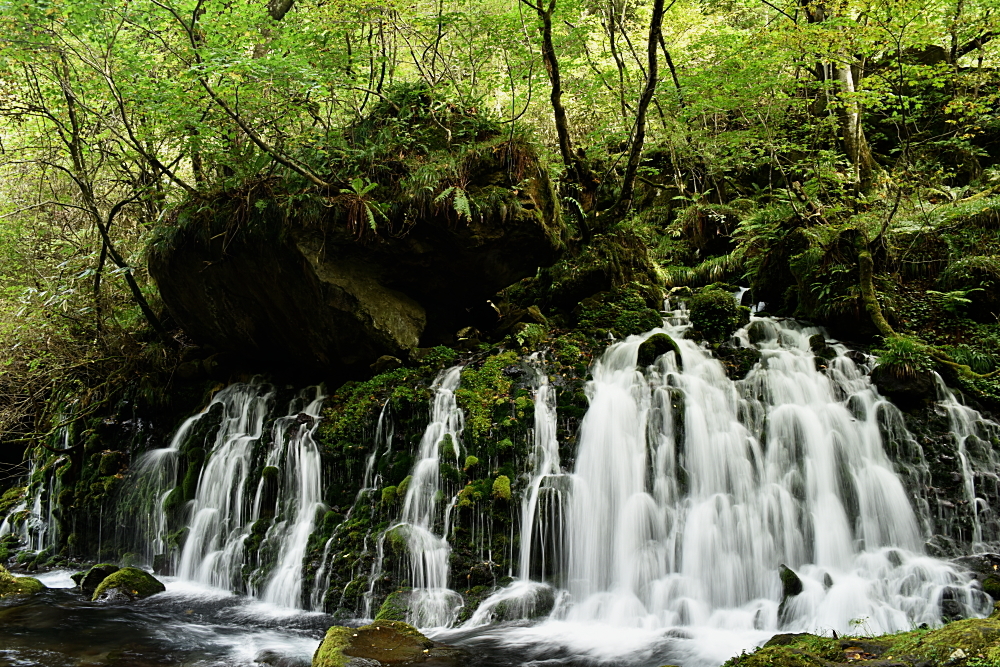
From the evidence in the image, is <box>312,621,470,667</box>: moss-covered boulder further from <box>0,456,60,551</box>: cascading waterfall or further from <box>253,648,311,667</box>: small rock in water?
<box>0,456,60,551</box>: cascading waterfall

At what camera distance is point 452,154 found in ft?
30.1

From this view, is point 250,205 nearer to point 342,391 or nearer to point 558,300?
point 342,391

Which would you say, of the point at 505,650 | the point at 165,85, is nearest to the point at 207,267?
the point at 165,85

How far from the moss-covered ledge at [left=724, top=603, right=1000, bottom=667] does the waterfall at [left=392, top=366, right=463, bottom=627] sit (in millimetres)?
3542

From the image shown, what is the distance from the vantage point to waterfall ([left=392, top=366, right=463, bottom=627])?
258 inches

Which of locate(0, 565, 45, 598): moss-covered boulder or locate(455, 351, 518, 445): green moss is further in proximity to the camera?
locate(455, 351, 518, 445): green moss

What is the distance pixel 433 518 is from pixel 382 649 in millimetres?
2372

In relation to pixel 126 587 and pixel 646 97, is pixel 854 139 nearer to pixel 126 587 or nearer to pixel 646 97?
pixel 646 97

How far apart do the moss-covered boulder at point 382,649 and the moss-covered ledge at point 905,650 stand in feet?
8.18

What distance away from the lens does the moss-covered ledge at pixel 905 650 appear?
3.30 meters

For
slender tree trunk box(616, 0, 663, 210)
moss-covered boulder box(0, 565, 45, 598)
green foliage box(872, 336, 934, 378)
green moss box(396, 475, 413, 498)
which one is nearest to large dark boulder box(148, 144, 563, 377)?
slender tree trunk box(616, 0, 663, 210)

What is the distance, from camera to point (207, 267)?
32.9 feet

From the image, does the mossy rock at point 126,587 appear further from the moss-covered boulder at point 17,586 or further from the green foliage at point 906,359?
the green foliage at point 906,359

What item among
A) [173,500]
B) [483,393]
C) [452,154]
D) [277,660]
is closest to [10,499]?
[173,500]
